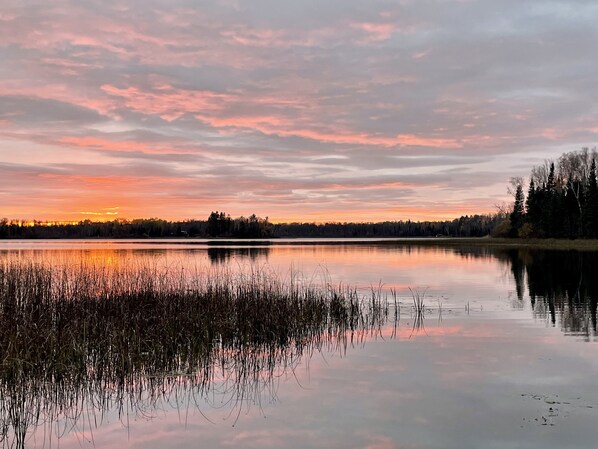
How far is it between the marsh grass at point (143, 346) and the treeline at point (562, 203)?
73006 millimetres

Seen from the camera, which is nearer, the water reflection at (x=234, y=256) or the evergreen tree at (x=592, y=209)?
the water reflection at (x=234, y=256)

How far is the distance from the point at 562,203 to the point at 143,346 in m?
86.7

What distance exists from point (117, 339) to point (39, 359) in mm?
1985

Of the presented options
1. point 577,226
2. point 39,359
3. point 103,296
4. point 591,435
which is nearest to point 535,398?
point 591,435

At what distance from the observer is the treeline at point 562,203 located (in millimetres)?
79062

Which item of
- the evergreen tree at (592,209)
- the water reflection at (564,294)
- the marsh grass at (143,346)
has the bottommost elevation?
the water reflection at (564,294)

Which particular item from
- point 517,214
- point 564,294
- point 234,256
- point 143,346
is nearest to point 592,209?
point 517,214

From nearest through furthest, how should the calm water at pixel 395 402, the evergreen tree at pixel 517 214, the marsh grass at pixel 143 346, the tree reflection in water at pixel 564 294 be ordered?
the calm water at pixel 395 402 → the marsh grass at pixel 143 346 → the tree reflection in water at pixel 564 294 → the evergreen tree at pixel 517 214

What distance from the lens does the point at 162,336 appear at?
13.2 metres

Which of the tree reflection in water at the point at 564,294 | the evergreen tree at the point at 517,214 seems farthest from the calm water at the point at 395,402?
the evergreen tree at the point at 517,214

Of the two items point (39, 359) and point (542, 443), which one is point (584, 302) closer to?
point (542, 443)

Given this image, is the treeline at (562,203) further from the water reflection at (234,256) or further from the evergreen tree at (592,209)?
the water reflection at (234,256)

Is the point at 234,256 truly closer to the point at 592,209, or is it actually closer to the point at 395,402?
the point at 395,402

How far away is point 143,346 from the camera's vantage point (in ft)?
41.4
